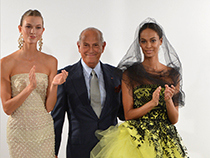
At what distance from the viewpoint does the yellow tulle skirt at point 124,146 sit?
2.09 meters

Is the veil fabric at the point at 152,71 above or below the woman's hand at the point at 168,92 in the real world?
above

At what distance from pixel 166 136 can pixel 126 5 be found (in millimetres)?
2105

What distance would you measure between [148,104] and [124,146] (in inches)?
14.0

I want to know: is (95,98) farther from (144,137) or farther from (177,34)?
(177,34)

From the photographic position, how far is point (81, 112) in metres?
2.47

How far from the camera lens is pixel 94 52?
8.33ft

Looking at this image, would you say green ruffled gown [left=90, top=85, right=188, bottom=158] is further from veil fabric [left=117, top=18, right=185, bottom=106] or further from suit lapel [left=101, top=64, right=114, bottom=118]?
suit lapel [left=101, top=64, right=114, bottom=118]

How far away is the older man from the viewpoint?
247cm

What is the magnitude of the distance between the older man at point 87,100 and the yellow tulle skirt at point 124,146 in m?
0.22

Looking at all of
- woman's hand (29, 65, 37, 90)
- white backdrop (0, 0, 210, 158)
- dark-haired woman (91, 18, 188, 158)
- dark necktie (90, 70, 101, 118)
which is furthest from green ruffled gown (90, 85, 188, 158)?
white backdrop (0, 0, 210, 158)

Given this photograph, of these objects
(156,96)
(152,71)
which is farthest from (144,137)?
(152,71)

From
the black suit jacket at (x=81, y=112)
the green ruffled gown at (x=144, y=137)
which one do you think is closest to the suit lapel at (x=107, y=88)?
the black suit jacket at (x=81, y=112)

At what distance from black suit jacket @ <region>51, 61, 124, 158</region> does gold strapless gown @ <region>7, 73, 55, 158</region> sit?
0.94ft

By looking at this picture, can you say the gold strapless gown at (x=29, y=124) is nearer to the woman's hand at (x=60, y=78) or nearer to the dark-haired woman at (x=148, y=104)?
the woman's hand at (x=60, y=78)
